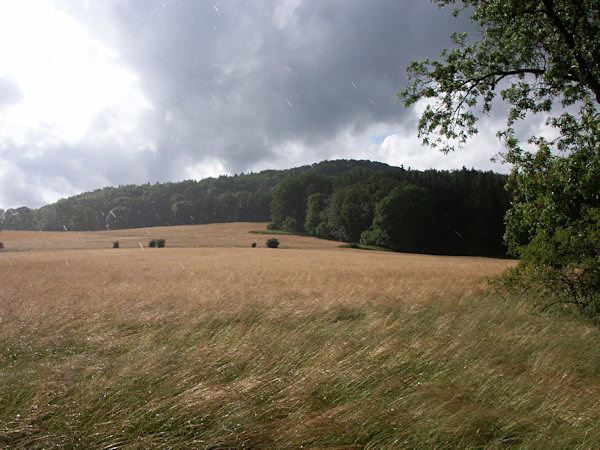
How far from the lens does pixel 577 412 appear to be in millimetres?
3164

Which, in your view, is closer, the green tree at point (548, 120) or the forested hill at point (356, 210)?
the green tree at point (548, 120)

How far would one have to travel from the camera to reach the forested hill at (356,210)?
62.3 m

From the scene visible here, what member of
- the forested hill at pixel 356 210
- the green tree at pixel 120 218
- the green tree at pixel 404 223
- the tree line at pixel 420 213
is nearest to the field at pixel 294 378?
the green tree at pixel 404 223

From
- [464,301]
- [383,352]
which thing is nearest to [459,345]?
[383,352]

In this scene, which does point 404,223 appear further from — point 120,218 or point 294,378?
point 120,218

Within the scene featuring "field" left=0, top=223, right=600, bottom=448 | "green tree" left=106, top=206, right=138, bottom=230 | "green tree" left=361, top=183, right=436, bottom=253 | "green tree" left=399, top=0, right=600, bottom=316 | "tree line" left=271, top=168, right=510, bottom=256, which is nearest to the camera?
"field" left=0, top=223, right=600, bottom=448

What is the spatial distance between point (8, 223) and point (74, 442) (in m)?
130

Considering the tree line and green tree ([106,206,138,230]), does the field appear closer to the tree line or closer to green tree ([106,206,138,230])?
the tree line

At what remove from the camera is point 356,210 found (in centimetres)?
6900

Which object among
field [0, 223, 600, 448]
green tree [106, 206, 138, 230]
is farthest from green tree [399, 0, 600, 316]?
green tree [106, 206, 138, 230]

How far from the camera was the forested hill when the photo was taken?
2452 inches

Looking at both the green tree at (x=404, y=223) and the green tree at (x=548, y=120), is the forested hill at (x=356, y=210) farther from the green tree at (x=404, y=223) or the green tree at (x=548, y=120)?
the green tree at (x=548, y=120)

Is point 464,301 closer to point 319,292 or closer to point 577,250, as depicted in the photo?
point 577,250

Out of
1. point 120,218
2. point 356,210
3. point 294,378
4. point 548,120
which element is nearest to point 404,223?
point 356,210
